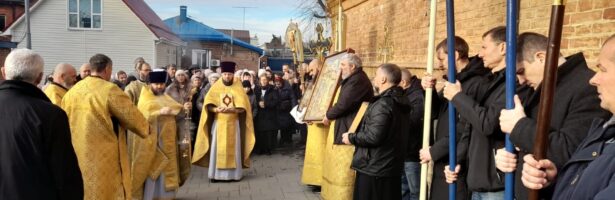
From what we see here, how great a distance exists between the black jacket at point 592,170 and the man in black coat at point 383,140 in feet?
7.82

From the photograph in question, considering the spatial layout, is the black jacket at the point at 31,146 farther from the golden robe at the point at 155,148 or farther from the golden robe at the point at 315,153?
the golden robe at the point at 315,153

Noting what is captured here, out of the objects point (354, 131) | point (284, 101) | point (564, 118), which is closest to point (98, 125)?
point (354, 131)

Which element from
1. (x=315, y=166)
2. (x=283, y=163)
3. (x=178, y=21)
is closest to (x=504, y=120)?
(x=315, y=166)

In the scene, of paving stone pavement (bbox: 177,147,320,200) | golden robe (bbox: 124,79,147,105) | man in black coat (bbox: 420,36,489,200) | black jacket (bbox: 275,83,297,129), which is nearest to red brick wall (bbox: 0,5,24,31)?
black jacket (bbox: 275,83,297,129)

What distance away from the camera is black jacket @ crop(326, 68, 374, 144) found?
559 cm

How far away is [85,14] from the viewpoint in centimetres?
3003

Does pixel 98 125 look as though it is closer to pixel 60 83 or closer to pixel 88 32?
pixel 60 83

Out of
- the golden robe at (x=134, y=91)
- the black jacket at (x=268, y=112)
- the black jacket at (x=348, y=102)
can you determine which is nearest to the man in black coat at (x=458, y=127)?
the black jacket at (x=348, y=102)

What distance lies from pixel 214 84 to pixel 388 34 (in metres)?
2.74

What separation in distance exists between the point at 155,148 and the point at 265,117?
521 cm

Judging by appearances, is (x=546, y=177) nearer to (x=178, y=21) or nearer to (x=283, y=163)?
(x=283, y=163)

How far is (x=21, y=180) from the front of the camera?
296 centimetres

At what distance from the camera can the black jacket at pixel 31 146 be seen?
2957 mm

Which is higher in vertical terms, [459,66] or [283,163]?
[459,66]
